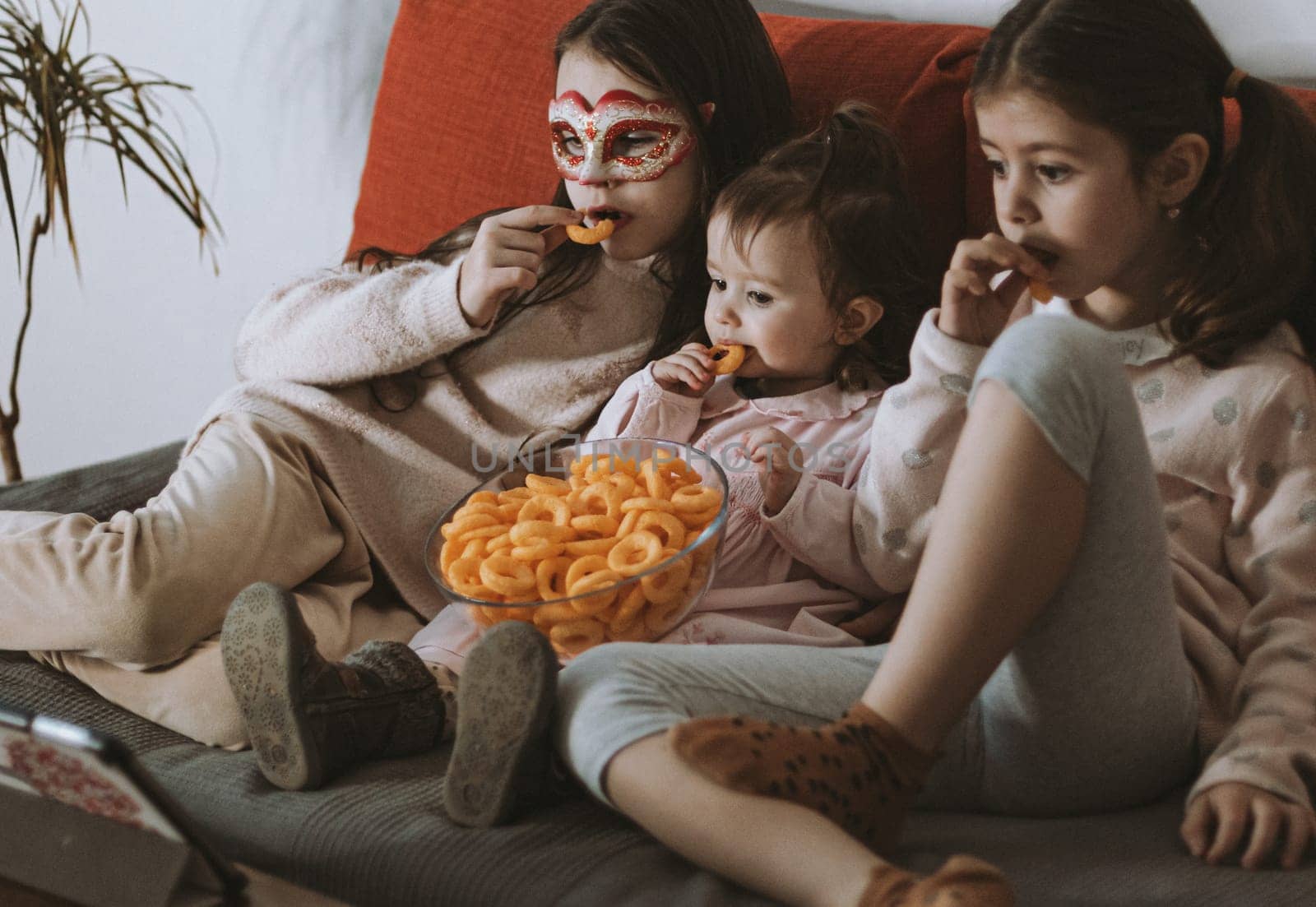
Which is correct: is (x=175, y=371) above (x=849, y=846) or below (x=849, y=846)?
below

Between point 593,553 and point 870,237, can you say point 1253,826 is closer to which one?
point 593,553

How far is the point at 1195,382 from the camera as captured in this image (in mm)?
1058

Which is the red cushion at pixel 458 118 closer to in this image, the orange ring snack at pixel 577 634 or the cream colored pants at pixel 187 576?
the cream colored pants at pixel 187 576

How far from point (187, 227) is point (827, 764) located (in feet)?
6.78

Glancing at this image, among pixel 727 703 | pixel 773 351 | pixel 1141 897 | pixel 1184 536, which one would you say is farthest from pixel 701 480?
pixel 1141 897

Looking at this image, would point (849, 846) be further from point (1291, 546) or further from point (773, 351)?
point (773, 351)

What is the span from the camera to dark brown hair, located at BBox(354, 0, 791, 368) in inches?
51.8

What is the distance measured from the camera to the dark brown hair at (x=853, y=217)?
123 cm

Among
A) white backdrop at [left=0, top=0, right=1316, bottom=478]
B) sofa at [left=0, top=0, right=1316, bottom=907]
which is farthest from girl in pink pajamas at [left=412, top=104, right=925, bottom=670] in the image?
white backdrop at [left=0, top=0, right=1316, bottom=478]

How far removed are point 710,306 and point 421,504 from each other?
397mm

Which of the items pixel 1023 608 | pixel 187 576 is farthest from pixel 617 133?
pixel 1023 608

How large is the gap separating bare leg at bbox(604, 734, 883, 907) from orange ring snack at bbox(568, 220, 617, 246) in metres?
0.67

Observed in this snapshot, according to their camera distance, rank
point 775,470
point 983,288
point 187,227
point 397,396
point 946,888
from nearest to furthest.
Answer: point 946,888 < point 983,288 < point 775,470 < point 397,396 < point 187,227

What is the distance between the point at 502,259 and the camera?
1.33 meters
